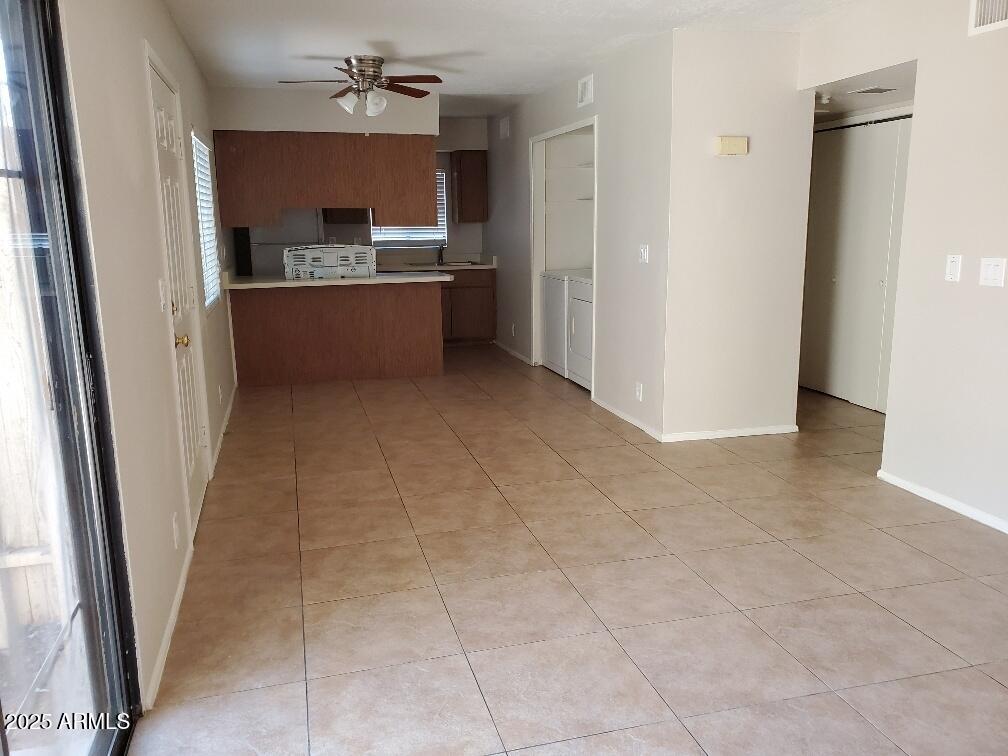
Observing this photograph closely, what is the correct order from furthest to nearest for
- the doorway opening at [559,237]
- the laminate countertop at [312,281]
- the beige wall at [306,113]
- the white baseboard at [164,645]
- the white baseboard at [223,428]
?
the doorway opening at [559,237] → the beige wall at [306,113] → the laminate countertop at [312,281] → the white baseboard at [223,428] → the white baseboard at [164,645]

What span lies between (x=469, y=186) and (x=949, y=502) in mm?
6087

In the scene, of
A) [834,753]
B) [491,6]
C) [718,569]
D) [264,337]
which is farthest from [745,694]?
Answer: [264,337]

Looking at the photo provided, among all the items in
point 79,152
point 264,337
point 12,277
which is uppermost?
point 79,152

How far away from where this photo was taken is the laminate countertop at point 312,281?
20.6ft

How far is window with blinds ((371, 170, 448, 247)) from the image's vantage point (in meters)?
8.80

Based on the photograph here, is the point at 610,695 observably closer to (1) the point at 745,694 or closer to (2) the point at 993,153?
(1) the point at 745,694

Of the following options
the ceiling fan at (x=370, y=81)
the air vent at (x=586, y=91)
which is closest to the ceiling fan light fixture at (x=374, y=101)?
the ceiling fan at (x=370, y=81)

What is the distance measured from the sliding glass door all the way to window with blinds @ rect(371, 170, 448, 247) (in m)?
6.95

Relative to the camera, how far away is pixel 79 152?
6.34 ft

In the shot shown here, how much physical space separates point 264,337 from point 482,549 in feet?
13.0

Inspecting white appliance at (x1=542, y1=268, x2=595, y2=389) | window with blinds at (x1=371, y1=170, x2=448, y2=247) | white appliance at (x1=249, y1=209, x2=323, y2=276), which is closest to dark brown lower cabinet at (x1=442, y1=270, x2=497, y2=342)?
window with blinds at (x1=371, y1=170, x2=448, y2=247)

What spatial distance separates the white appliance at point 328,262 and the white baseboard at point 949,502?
14.6 feet

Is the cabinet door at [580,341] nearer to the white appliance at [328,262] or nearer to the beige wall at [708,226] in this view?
the beige wall at [708,226]

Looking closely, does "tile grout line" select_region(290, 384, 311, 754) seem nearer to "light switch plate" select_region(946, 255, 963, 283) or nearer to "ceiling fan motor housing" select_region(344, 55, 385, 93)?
"ceiling fan motor housing" select_region(344, 55, 385, 93)
